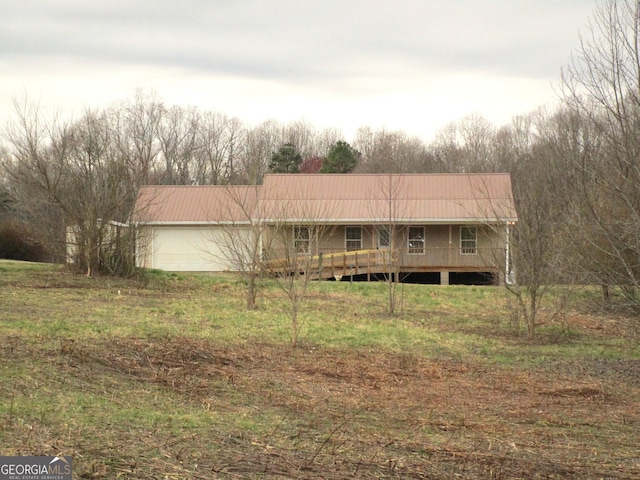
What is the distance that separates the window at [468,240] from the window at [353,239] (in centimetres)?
432

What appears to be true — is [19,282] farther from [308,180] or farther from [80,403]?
[308,180]

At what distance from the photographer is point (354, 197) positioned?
110 feet

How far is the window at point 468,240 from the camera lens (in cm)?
3228

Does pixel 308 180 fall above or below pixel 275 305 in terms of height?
above

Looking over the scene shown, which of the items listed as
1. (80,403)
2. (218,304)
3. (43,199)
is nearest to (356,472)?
(80,403)

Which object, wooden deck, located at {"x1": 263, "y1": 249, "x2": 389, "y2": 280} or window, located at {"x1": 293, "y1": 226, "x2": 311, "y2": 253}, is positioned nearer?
window, located at {"x1": 293, "y1": 226, "x2": 311, "y2": 253}

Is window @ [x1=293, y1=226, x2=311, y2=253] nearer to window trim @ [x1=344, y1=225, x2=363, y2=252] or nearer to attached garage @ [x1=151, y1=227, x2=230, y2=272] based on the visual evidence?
window trim @ [x1=344, y1=225, x2=363, y2=252]

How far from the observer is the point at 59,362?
10297 millimetres

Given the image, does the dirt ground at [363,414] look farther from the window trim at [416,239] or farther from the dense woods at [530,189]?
the window trim at [416,239]

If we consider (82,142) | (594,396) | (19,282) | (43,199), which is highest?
(82,142)

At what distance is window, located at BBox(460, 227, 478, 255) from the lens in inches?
1271

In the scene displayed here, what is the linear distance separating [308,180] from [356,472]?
29098 millimetres

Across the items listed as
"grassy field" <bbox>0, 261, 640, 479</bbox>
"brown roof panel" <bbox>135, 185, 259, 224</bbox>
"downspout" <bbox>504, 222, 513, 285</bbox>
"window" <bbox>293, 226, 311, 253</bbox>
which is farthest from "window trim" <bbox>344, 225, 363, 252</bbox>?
"downspout" <bbox>504, 222, 513, 285</bbox>

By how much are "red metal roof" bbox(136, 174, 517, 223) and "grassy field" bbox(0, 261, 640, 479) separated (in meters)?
12.6
